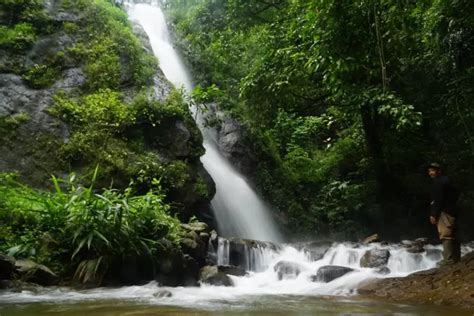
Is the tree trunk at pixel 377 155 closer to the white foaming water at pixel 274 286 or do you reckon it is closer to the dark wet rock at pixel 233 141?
the white foaming water at pixel 274 286

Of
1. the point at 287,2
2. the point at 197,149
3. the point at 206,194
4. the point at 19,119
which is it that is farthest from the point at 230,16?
the point at 19,119

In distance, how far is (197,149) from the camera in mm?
11180

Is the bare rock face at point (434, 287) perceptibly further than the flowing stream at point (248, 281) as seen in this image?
Yes

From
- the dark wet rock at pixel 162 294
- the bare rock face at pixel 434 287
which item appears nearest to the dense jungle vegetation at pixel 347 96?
the bare rock face at pixel 434 287

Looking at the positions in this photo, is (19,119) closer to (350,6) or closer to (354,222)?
(350,6)

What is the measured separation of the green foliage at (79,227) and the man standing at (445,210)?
14.1 ft

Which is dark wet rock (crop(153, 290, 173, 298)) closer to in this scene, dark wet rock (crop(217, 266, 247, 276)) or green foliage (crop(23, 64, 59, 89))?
dark wet rock (crop(217, 266, 247, 276))

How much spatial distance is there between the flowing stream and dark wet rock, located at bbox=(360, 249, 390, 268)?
0.09 m

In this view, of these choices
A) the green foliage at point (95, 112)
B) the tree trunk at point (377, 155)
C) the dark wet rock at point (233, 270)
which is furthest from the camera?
the tree trunk at point (377, 155)

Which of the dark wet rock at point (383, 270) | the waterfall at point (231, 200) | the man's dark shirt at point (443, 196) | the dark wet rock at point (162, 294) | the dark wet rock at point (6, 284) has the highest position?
the waterfall at point (231, 200)

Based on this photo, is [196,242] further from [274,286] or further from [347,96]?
[347,96]

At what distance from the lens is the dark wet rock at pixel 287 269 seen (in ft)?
28.0

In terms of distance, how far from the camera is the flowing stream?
14.6 ft

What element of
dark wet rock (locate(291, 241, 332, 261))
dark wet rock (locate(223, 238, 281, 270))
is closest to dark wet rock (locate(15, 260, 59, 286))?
dark wet rock (locate(223, 238, 281, 270))
